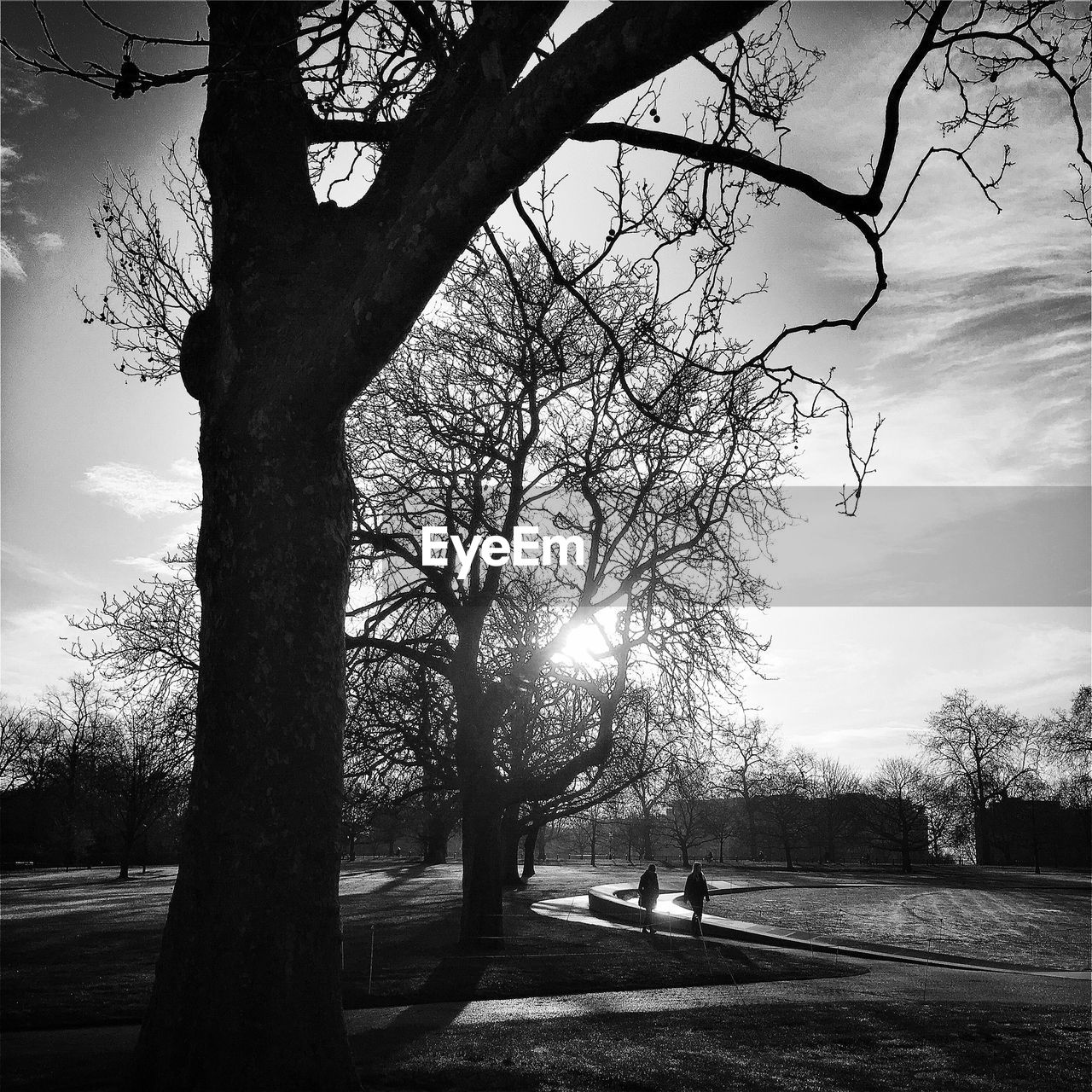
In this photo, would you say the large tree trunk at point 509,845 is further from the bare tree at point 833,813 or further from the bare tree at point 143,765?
the bare tree at point 833,813

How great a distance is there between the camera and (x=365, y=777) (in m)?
16.4

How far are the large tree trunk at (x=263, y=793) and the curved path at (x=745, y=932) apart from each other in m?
14.5

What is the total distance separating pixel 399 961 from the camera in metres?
13.7

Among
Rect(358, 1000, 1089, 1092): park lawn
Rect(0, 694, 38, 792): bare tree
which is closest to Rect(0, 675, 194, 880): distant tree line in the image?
Rect(0, 694, 38, 792): bare tree

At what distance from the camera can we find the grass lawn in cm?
665

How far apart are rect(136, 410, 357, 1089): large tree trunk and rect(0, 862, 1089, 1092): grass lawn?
9.47ft

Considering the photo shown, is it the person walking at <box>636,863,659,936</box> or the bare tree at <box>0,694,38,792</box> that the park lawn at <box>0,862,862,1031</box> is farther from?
the bare tree at <box>0,694,38,792</box>

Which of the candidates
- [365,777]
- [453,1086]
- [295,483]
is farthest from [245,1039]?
[365,777]

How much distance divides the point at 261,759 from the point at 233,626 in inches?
25.0

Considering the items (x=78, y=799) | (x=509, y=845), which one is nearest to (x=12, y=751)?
(x=78, y=799)

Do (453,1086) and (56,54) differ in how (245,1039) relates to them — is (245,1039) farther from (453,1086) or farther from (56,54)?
(56,54)

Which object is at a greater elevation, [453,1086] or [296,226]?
[296,226]

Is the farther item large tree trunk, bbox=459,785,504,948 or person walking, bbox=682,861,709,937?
person walking, bbox=682,861,709,937

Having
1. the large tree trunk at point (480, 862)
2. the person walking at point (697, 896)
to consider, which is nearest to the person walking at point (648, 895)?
the person walking at point (697, 896)
